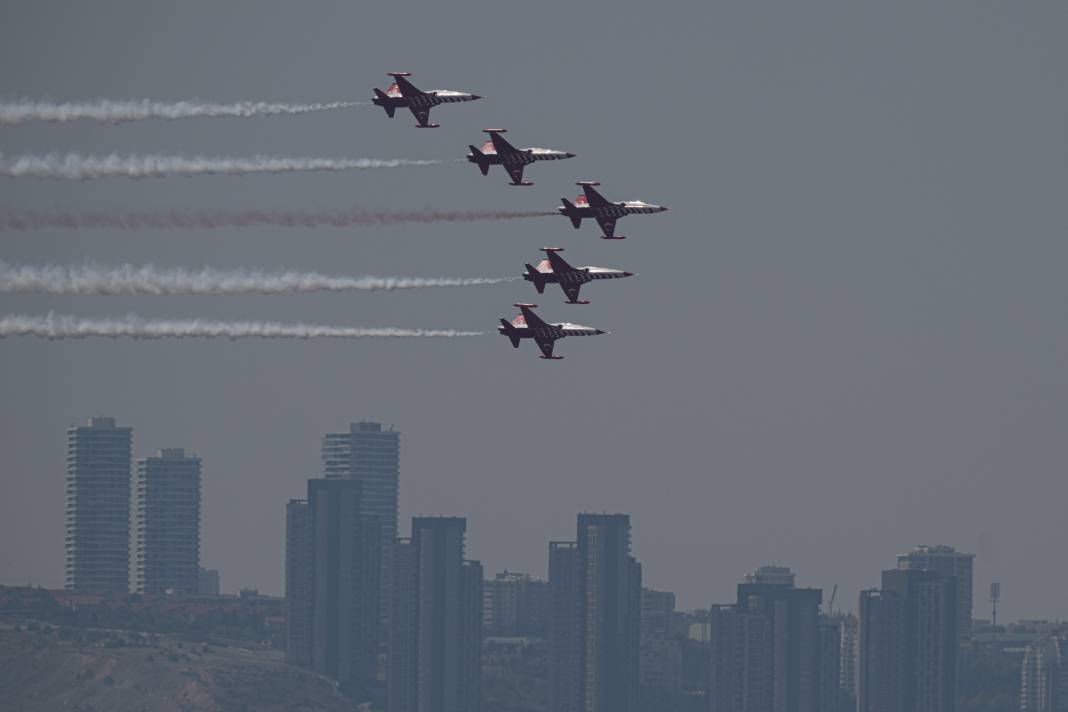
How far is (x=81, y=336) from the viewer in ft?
647

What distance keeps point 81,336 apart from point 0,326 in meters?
7.17

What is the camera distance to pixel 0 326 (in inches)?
7539
